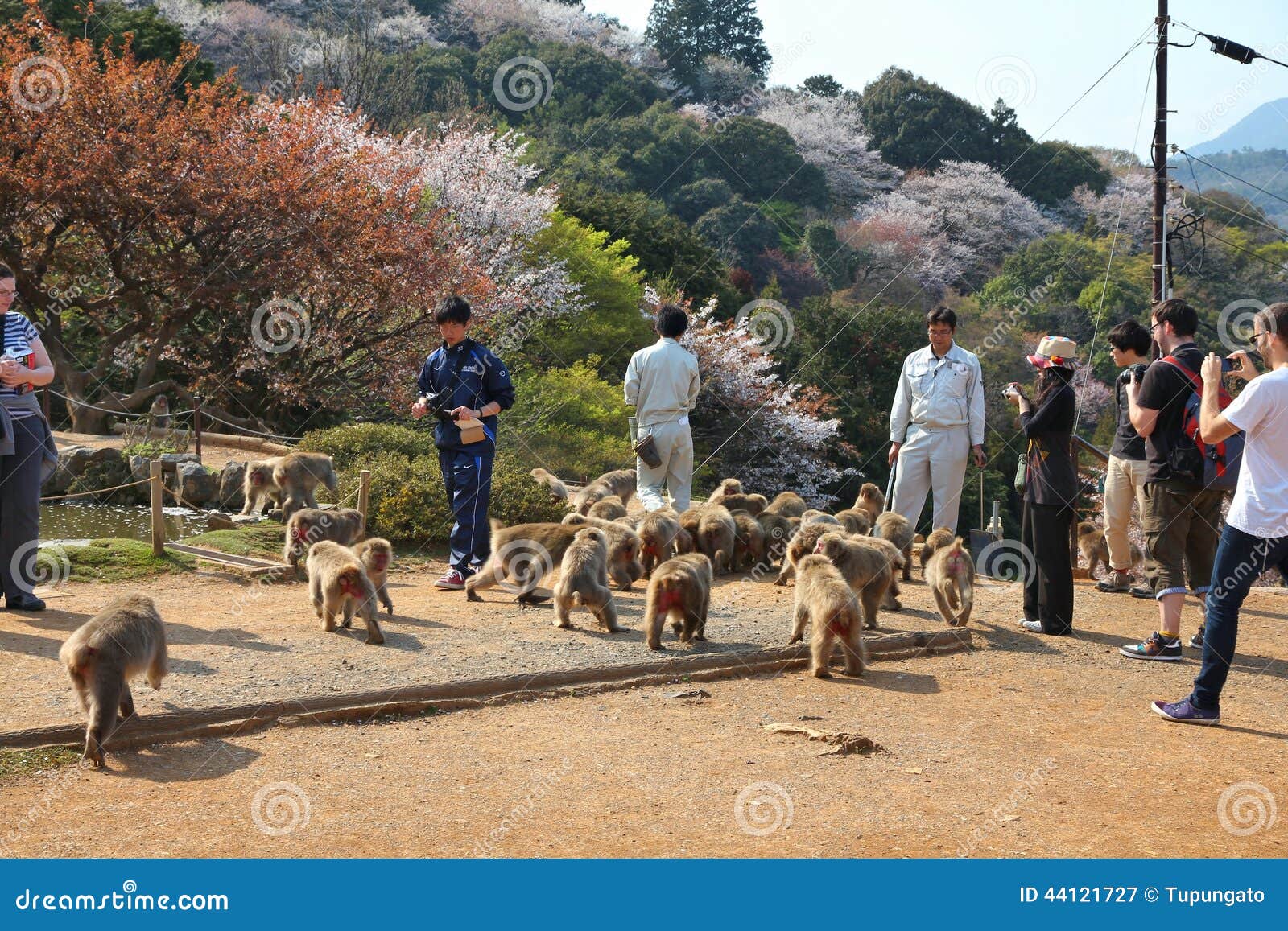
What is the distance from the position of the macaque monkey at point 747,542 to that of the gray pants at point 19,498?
16.8 ft

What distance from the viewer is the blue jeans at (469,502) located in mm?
8492

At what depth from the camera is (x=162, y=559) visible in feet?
30.0

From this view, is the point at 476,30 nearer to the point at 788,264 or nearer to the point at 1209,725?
the point at 788,264

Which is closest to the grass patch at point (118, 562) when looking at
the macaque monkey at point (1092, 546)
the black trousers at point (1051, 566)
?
the black trousers at point (1051, 566)

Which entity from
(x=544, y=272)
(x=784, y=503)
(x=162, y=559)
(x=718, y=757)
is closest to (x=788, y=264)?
(x=544, y=272)

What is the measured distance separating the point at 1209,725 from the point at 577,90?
145ft

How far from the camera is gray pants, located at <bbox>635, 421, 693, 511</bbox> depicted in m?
9.91

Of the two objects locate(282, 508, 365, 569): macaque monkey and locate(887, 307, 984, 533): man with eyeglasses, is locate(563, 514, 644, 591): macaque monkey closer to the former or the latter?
locate(282, 508, 365, 569): macaque monkey

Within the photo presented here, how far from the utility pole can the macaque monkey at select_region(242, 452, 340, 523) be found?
11.9m

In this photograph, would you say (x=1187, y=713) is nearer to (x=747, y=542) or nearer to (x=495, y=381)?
(x=747, y=542)

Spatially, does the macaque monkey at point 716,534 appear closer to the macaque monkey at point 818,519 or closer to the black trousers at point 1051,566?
the macaque monkey at point 818,519

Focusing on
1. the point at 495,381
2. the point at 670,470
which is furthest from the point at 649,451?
the point at 495,381

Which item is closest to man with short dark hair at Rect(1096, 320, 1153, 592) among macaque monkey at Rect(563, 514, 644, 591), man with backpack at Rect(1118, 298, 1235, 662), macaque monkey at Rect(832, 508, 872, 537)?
man with backpack at Rect(1118, 298, 1235, 662)

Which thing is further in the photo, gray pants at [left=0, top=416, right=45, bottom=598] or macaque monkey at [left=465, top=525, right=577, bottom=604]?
macaque monkey at [left=465, top=525, right=577, bottom=604]
